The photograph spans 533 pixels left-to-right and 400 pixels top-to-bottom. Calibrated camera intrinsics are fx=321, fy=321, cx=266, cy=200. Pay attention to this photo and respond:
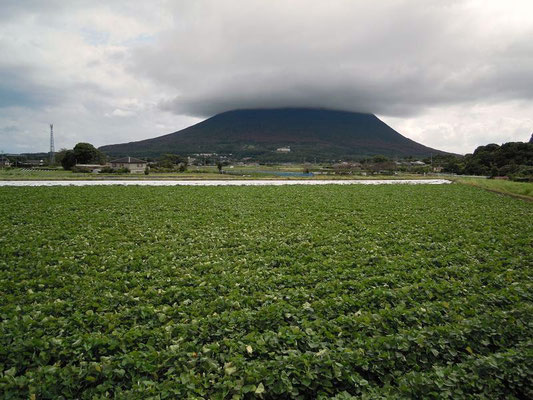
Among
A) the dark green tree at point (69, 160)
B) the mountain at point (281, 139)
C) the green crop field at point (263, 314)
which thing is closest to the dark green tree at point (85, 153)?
the dark green tree at point (69, 160)

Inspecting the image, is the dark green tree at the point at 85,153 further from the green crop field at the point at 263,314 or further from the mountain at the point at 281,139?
the green crop field at the point at 263,314

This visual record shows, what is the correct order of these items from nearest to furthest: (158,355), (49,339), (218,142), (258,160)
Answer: (158,355) → (49,339) → (258,160) → (218,142)

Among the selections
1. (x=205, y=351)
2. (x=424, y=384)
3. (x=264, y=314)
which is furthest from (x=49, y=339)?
(x=424, y=384)

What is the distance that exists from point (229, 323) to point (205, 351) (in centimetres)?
64

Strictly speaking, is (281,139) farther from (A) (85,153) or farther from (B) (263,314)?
(B) (263,314)

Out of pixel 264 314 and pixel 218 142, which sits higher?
pixel 218 142

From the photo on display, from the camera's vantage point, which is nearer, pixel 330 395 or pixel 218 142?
pixel 330 395

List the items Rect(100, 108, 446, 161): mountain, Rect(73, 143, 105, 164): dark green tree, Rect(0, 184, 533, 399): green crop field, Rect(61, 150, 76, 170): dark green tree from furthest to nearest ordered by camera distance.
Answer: Rect(100, 108, 446, 161): mountain
Rect(73, 143, 105, 164): dark green tree
Rect(61, 150, 76, 170): dark green tree
Rect(0, 184, 533, 399): green crop field

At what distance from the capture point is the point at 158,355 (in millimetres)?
3652

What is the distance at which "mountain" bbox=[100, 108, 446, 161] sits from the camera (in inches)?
5248

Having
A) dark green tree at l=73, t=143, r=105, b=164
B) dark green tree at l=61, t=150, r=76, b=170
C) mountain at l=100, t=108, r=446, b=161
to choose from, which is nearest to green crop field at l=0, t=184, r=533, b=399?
dark green tree at l=61, t=150, r=76, b=170

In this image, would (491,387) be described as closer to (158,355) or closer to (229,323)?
(229,323)

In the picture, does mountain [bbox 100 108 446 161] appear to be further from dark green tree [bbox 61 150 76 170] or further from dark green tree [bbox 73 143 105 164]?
dark green tree [bbox 61 150 76 170]

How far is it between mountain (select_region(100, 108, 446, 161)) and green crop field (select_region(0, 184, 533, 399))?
115 metres
